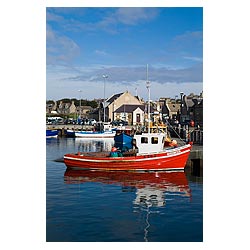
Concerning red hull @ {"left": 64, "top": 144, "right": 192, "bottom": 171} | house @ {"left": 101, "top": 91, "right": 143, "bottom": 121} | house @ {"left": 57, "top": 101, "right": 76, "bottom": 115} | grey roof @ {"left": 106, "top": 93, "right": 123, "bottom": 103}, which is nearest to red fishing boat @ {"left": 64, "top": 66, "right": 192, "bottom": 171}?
red hull @ {"left": 64, "top": 144, "right": 192, "bottom": 171}

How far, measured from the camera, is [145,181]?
16156 mm

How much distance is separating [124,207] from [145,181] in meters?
5.05

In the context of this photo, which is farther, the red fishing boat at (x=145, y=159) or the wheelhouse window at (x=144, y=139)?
the wheelhouse window at (x=144, y=139)

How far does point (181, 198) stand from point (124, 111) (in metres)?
49.6

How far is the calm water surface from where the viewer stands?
8.45 meters

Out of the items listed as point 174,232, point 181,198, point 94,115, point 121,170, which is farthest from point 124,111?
point 174,232

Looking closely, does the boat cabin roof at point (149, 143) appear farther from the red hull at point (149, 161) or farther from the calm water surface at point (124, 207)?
the calm water surface at point (124, 207)

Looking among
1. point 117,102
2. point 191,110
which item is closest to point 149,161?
point 191,110

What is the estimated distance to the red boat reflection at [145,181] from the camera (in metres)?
12.9

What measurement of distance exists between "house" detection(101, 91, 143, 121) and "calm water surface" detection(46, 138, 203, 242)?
45751 millimetres

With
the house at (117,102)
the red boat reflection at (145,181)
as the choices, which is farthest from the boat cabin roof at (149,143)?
the house at (117,102)

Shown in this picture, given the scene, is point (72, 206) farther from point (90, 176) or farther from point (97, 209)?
point (90, 176)

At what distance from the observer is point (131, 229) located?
348 inches

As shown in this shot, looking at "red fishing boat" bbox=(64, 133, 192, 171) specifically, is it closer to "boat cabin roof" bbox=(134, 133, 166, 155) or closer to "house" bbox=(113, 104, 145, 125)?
"boat cabin roof" bbox=(134, 133, 166, 155)
